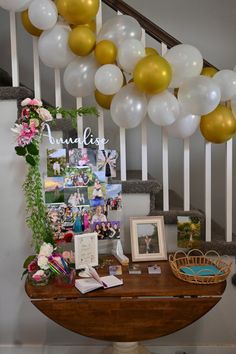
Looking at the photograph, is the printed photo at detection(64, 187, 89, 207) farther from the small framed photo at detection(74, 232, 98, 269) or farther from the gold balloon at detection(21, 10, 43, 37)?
the gold balloon at detection(21, 10, 43, 37)

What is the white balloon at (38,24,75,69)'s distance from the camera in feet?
6.19

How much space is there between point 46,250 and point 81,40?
3.40 feet

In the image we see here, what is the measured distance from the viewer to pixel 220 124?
1889 mm

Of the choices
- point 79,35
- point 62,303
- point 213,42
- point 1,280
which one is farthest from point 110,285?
point 213,42

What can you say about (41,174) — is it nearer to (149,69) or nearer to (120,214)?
(120,214)

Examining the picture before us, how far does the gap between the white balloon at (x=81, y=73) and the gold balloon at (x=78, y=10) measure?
0.59 feet

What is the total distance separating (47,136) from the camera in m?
2.11

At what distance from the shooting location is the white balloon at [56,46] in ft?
6.19

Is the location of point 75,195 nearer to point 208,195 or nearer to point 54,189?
point 54,189

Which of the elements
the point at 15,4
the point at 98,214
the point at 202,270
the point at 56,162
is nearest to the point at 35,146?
the point at 56,162

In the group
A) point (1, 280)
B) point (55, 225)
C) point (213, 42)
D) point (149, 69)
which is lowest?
point (1, 280)

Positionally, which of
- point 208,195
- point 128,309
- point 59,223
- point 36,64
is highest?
point 36,64

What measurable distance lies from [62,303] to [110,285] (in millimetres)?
232

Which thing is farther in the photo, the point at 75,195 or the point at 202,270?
the point at 75,195
